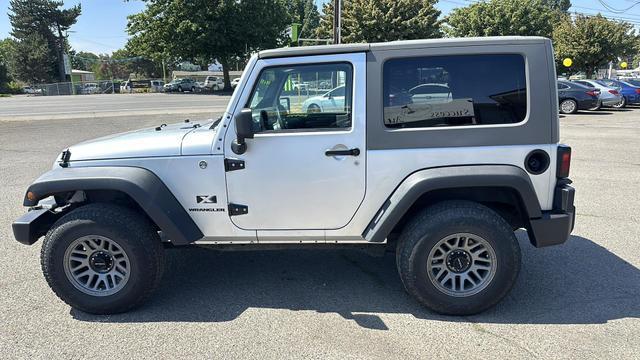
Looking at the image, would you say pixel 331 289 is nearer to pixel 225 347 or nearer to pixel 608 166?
pixel 225 347

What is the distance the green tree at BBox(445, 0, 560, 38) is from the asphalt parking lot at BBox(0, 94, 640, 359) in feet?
111

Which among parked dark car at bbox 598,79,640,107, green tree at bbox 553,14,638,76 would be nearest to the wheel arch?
parked dark car at bbox 598,79,640,107

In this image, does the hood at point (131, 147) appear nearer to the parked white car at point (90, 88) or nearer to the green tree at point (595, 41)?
the green tree at point (595, 41)

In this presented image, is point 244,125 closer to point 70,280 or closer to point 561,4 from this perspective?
point 70,280

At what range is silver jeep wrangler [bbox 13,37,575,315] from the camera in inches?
124

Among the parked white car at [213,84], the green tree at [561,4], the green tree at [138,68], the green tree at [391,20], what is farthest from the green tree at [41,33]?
the green tree at [561,4]

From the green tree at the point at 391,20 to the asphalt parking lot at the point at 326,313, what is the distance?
95.5 ft

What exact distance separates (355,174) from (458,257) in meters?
0.96

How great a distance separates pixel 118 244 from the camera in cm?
329

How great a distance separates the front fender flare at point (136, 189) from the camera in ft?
10.4

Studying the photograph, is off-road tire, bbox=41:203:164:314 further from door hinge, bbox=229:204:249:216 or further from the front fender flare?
door hinge, bbox=229:204:249:216

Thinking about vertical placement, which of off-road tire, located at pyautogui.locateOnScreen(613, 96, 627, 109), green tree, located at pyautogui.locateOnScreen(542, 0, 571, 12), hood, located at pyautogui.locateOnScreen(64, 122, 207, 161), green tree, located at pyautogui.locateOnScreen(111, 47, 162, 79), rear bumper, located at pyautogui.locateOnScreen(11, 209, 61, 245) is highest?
green tree, located at pyautogui.locateOnScreen(542, 0, 571, 12)

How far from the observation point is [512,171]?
3111 mm

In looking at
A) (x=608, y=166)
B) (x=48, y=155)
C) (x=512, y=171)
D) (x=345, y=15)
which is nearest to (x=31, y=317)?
(x=512, y=171)
